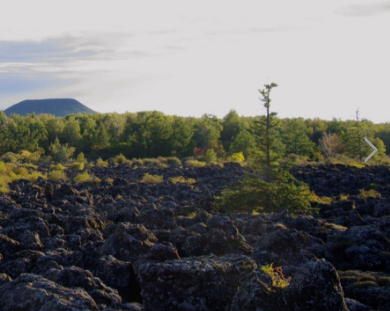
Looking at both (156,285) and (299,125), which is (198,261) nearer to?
(156,285)

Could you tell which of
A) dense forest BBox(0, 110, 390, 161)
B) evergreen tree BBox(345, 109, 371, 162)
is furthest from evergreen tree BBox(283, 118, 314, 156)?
evergreen tree BBox(345, 109, 371, 162)

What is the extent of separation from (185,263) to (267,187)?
37.1 feet

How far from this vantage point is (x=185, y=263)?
564 centimetres

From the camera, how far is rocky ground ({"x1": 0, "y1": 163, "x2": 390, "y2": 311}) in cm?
447

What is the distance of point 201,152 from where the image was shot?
205 ft

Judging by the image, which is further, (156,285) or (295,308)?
(156,285)

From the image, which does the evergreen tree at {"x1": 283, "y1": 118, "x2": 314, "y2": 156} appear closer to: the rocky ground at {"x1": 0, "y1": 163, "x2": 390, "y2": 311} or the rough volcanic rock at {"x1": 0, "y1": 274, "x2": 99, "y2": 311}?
the rocky ground at {"x1": 0, "y1": 163, "x2": 390, "y2": 311}

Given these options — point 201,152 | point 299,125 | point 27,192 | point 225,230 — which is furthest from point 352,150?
point 225,230

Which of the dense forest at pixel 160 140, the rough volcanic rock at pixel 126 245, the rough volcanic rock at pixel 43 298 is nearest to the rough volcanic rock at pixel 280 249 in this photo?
the rough volcanic rock at pixel 126 245

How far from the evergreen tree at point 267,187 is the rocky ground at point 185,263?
2.20m

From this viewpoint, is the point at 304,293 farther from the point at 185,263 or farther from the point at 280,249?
the point at 280,249

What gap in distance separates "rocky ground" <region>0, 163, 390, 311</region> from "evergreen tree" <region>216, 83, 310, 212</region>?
220 cm

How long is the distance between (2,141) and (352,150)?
150 ft

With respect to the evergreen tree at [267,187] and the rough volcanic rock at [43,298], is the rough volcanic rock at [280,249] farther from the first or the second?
the evergreen tree at [267,187]
